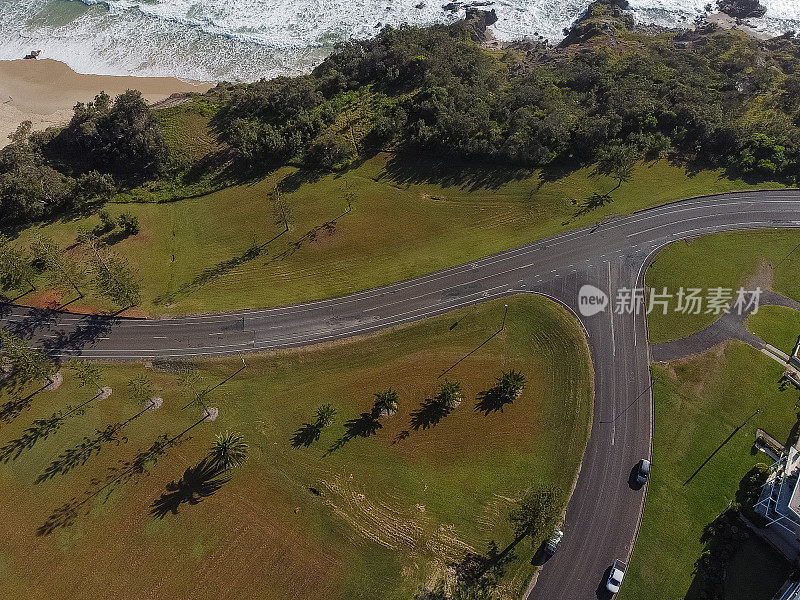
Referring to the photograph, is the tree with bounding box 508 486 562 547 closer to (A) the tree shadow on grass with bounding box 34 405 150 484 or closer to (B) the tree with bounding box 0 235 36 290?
(A) the tree shadow on grass with bounding box 34 405 150 484

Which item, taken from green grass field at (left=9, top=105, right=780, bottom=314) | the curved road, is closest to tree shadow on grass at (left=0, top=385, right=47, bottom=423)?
the curved road

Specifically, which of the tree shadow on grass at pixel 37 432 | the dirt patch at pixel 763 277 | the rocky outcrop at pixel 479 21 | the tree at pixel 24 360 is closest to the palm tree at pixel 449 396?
the tree shadow on grass at pixel 37 432

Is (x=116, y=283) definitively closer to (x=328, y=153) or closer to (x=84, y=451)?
(x=84, y=451)

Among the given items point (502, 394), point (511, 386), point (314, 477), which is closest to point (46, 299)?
point (314, 477)

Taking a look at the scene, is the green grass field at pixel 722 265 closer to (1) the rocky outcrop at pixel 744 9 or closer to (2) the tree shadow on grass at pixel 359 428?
(2) the tree shadow on grass at pixel 359 428

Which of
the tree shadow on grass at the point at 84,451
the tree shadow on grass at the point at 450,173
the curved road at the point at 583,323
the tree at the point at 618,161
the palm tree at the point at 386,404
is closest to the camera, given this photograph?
the curved road at the point at 583,323

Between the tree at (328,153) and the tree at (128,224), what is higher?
the tree at (328,153)

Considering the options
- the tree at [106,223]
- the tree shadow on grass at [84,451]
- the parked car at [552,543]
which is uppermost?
the tree at [106,223]
